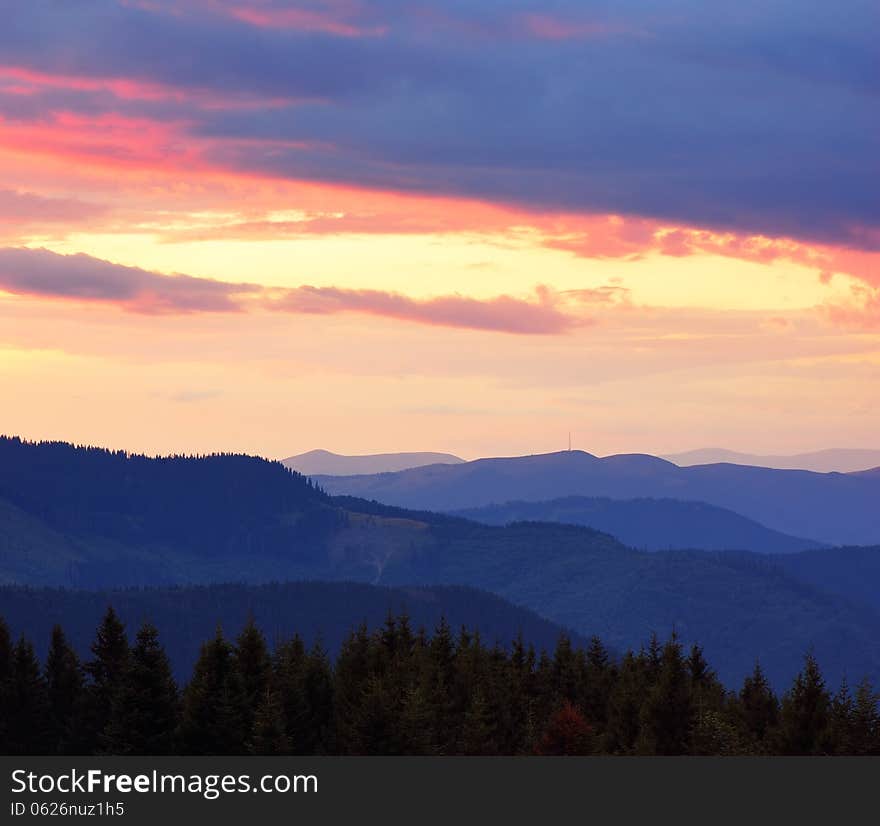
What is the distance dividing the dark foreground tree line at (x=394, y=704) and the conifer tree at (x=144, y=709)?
0.08 meters

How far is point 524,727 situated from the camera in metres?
115

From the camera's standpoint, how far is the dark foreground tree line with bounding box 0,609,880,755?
85.8 meters

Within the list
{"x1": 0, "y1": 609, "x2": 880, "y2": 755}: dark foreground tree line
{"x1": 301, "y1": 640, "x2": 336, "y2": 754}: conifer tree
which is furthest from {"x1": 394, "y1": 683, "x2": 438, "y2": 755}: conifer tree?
{"x1": 301, "y1": 640, "x2": 336, "y2": 754}: conifer tree

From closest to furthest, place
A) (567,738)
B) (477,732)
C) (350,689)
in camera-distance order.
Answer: (567,738)
(477,732)
(350,689)

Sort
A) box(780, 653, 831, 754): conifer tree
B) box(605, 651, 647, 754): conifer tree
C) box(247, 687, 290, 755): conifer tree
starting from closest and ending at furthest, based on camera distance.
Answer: box(780, 653, 831, 754): conifer tree → box(247, 687, 290, 755): conifer tree → box(605, 651, 647, 754): conifer tree

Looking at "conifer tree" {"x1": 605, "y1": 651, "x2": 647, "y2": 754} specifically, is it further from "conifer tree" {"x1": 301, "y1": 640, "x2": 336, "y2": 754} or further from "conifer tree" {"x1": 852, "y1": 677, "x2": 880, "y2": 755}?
"conifer tree" {"x1": 301, "y1": 640, "x2": 336, "y2": 754}

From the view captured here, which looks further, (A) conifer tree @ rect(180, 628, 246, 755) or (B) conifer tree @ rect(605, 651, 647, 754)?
(B) conifer tree @ rect(605, 651, 647, 754)

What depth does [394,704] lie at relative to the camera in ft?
295

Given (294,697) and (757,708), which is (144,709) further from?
(757,708)

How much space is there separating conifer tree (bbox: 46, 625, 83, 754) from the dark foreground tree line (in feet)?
0.44

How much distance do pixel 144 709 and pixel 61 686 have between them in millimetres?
28358

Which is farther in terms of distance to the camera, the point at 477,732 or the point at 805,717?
the point at 477,732

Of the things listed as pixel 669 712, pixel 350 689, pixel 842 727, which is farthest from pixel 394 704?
pixel 842 727
